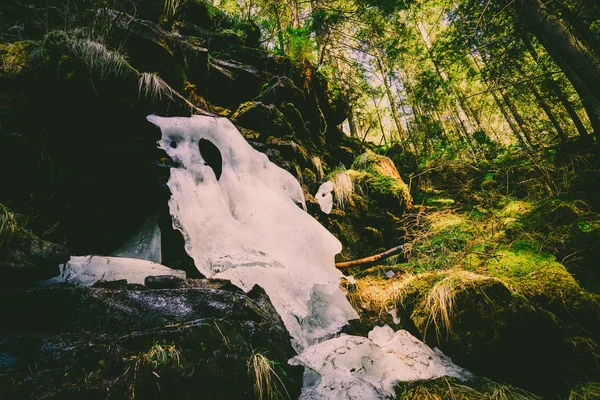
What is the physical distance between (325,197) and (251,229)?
2237mm

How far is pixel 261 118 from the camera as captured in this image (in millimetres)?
5910

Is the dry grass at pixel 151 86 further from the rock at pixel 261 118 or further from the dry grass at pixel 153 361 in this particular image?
the dry grass at pixel 153 361

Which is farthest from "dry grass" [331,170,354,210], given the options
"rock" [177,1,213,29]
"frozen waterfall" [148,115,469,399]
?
"rock" [177,1,213,29]

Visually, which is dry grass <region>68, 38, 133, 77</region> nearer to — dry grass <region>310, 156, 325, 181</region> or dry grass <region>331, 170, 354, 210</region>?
dry grass <region>310, 156, 325, 181</region>

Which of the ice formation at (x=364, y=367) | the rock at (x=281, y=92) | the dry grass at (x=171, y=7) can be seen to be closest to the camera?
the ice formation at (x=364, y=367)

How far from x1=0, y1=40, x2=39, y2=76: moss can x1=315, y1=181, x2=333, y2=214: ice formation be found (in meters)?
4.86

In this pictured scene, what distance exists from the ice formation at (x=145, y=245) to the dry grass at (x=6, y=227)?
185 centimetres

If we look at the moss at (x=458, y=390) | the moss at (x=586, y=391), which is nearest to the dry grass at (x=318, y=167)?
the moss at (x=458, y=390)

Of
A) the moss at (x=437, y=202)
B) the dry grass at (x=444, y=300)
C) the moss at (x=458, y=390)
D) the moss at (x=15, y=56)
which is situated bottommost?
the moss at (x=458, y=390)

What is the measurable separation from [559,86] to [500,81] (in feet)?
→ 9.29

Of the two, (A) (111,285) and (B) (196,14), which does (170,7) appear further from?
(A) (111,285)

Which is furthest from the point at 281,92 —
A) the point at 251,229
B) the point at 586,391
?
the point at 586,391

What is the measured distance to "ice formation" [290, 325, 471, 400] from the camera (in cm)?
259

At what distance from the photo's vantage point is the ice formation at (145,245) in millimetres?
4176
